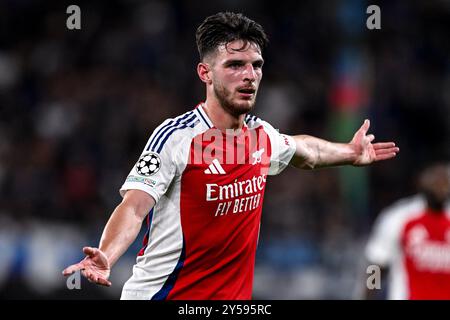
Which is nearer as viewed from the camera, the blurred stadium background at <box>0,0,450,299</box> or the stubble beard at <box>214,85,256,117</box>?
the stubble beard at <box>214,85,256,117</box>

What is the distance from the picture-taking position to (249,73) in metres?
5.89

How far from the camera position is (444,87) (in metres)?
16.7

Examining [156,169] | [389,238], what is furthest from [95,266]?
[389,238]

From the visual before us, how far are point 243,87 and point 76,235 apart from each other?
281 inches

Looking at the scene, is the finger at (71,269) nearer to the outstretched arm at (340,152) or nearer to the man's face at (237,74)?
the man's face at (237,74)

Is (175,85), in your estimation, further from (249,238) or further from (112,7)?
(249,238)

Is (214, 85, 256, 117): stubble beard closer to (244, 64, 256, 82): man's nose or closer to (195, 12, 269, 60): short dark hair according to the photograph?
(244, 64, 256, 82): man's nose

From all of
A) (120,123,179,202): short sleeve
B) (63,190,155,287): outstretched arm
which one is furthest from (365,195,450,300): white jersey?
(63,190,155,287): outstretched arm

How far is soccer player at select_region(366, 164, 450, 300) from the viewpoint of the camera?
9.13m

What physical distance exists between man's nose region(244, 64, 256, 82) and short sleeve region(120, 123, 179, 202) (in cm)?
59

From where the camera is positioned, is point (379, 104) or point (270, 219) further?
point (379, 104)
